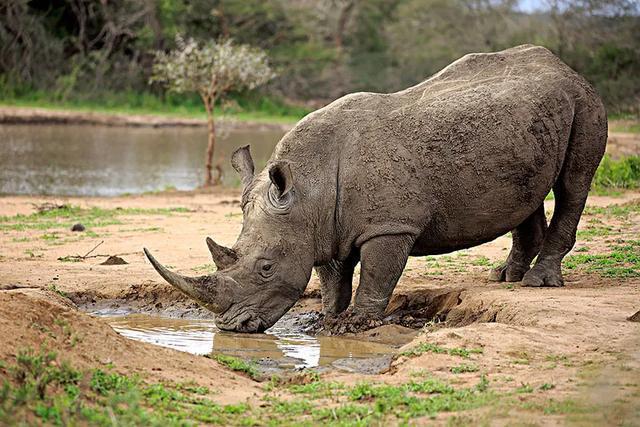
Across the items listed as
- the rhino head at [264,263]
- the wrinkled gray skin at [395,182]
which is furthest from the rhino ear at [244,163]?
the rhino head at [264,263]

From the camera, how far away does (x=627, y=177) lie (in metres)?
17.8

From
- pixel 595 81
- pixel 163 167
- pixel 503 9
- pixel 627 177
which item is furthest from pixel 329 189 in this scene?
pixel 503 9

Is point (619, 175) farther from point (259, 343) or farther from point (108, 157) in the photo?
point (108, 157)

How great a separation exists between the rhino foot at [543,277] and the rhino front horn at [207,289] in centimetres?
287

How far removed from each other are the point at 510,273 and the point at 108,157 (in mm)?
18017

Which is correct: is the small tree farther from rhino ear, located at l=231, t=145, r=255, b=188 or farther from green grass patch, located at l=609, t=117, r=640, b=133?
rhino ear, located at l=231, t=145, r=255, b=188

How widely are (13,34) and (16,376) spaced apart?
108 feet

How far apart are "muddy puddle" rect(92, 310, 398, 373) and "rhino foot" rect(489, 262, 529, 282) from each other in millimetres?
2116

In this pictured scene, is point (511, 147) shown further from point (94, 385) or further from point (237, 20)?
point (237, 20)

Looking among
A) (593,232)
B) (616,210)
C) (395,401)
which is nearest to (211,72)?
(616,210)

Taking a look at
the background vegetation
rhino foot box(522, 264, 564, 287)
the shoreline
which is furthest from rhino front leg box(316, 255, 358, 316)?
the shoreline

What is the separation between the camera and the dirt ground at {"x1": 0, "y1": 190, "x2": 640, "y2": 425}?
6.02 meters

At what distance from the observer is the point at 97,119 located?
113ft

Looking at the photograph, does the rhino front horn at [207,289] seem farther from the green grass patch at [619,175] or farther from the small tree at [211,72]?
the small tree at [211,72]
